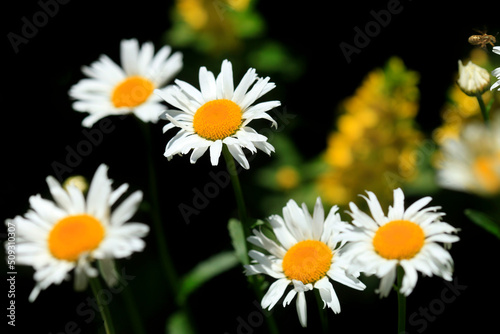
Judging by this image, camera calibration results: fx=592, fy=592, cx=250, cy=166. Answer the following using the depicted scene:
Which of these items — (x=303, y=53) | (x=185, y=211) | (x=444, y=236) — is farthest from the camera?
(x=303, y=53)

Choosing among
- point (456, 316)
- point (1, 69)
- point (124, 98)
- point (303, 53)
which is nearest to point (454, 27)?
point (303, 53)

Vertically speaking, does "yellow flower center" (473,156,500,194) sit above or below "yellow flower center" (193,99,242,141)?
below

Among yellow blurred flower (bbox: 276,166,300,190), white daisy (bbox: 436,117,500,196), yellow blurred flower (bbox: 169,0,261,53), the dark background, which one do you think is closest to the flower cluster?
white daisy (bbox: 436,117,500,196)

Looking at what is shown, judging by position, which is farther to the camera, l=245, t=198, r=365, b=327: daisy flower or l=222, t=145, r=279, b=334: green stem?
l=222, t=145, r=279, b=334: green stem

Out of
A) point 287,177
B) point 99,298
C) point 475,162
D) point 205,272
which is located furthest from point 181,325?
point 475,162

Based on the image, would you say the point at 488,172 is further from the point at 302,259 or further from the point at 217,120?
the point at 217,120

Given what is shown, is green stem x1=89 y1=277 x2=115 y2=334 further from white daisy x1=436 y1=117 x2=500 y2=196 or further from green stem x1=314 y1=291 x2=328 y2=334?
white daisy x1=436 y1=117 x2=500 y2=196

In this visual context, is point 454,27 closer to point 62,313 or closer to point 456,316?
point 456,316
